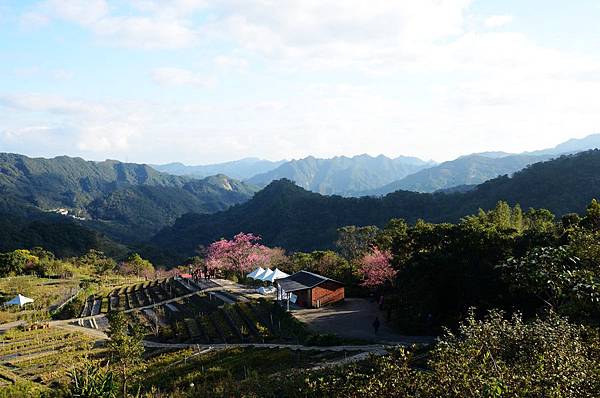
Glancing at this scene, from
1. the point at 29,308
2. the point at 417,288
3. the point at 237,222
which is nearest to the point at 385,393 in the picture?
the point at 417,288

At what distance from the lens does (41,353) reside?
27672mm

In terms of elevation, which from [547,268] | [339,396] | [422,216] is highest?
[547,268]

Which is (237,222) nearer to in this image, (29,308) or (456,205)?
(456,205)

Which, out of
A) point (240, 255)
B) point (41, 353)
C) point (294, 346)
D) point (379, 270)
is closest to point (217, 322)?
point (294, 346)

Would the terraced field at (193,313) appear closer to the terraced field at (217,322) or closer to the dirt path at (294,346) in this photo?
the terraced field at (217,322)

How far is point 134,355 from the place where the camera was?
15766 mm

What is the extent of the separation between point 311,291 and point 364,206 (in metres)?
79.7

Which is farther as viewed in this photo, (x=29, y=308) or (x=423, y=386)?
(x=29, y=308)

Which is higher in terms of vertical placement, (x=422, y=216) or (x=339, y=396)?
(x=339, y=396)

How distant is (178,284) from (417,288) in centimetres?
Answer: 2961

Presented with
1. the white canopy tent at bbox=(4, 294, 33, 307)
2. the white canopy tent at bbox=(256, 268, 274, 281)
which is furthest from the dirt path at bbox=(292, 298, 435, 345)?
the white canopy tent at bbox=(4, 294, 33, 307)

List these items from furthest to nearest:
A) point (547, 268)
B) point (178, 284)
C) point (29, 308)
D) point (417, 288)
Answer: point (178, 284) → point (29, 308) → point (417, 288) → point (547, 268)

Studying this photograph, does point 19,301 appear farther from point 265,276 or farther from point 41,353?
point 265,276

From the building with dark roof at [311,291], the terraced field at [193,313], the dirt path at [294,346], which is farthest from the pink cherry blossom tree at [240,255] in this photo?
the dirt path at [294,346]
